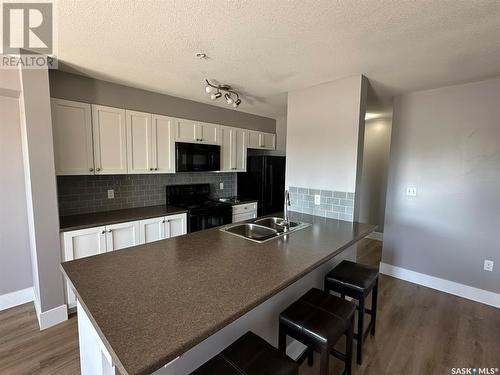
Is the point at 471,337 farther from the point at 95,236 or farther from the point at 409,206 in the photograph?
the point at 95,236

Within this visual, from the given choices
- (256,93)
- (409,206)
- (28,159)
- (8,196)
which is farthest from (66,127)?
(409,206)

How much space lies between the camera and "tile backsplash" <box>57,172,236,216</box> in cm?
274

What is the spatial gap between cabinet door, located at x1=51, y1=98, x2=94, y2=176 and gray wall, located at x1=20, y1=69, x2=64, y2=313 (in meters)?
0.26

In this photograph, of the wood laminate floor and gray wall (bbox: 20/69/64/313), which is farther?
gray wall (bbox: 20/69/64/313)

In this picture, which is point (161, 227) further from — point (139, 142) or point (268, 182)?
point (268, 182)

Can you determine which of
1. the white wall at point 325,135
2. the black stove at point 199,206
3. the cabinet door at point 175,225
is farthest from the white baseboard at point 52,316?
the white wall at point 325,135

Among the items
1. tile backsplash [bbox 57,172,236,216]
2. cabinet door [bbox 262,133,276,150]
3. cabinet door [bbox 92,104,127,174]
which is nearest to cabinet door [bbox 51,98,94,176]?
cabinet door [bbox 92,104,127,174]

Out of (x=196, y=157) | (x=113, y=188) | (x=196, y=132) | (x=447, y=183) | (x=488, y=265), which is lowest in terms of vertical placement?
(x=488, y=265)

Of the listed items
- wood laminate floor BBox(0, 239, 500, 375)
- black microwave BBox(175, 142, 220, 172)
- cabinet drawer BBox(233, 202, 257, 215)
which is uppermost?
black microwave BBox(175, 142, 220, 172)

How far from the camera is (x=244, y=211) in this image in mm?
3979

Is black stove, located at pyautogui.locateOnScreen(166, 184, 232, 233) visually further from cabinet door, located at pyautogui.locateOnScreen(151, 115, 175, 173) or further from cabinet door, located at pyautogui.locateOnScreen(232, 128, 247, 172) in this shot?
cabinet door, located at pyautogui.locateOnScreen(232, 128, 247, 172)

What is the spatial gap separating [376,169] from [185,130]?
12.4 ft

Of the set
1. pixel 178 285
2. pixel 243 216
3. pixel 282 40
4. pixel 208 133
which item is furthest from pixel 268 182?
pixel 178 285

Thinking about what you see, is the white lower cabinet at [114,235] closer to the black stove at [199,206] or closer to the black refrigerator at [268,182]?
the black stove at [199,206]
